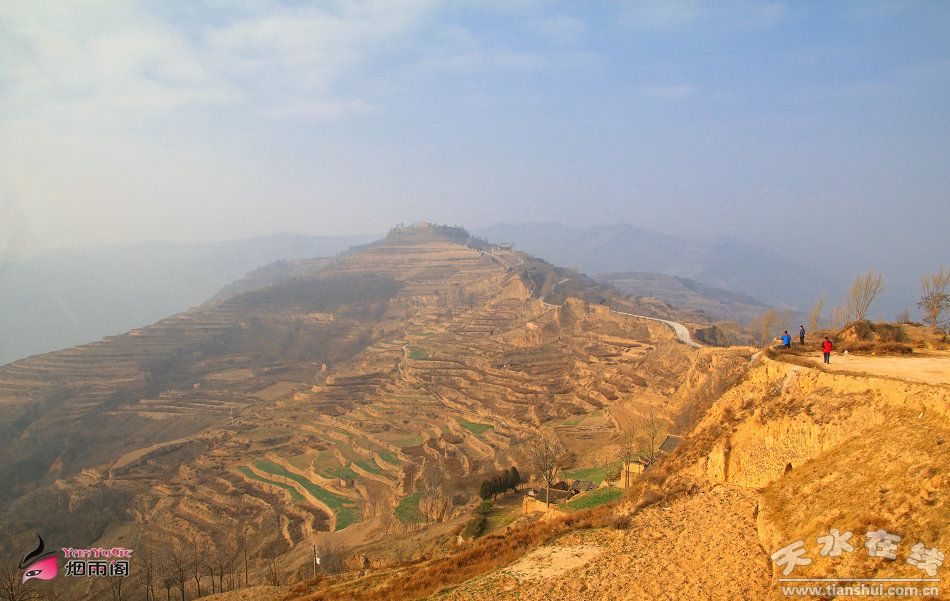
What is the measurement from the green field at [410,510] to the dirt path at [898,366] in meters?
22.9

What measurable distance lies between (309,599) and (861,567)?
14.1 metres

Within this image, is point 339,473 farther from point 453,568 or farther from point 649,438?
point 453,568

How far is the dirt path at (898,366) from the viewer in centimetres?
1240

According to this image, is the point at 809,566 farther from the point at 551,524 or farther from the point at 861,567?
the point at 551,524

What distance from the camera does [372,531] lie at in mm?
30156

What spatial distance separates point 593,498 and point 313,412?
37243mm

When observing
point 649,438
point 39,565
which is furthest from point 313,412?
point 649,438

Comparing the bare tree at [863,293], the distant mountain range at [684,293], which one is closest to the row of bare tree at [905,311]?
the bare tree at [863,293]

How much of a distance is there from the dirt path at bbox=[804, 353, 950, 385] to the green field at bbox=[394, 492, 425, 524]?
22921mm

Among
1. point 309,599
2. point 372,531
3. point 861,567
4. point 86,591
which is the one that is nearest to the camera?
point 861,567

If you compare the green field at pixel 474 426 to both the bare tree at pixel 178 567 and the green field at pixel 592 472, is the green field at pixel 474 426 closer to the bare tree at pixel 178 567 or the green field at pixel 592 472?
the green field at pixel 592 472

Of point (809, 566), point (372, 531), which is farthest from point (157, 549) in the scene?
point (809, 566)

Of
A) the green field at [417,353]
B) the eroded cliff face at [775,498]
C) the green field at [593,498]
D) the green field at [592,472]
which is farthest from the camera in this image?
the green field at [417,353]

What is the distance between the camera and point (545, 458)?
2698 centimetres
